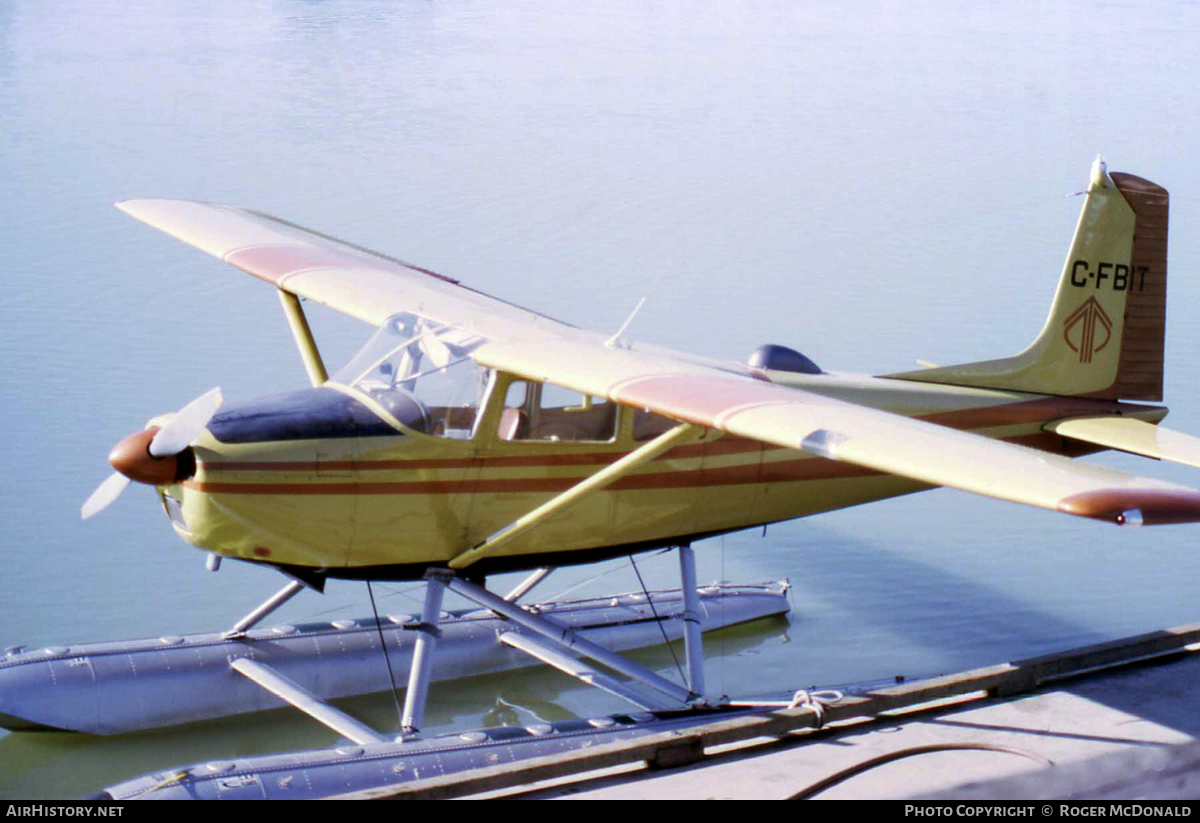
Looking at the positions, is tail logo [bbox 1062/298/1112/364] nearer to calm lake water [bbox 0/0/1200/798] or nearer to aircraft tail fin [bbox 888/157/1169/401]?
aircraft tail fin [bbox 888/157/1169/401]

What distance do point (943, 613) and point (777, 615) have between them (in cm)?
109

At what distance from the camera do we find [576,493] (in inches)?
244

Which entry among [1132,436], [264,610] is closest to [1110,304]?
[1132,436]

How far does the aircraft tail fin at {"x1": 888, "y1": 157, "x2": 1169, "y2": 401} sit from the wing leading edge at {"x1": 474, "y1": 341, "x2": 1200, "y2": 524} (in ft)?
9.50

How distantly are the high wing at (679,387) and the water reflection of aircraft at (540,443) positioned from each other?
0.04ft

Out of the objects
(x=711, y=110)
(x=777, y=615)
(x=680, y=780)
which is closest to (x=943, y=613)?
(x=777, y=615)

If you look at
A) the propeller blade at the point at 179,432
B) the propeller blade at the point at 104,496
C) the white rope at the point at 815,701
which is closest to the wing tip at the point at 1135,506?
the white rope at the point at 815,701

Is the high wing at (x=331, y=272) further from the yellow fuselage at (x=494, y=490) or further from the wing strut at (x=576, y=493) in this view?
the wing strut at (x=576, y=493)

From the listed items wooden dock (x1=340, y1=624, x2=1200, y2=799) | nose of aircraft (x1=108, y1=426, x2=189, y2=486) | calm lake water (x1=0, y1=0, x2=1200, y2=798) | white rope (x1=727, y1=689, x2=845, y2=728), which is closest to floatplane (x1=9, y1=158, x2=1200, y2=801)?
nose of aircraft (x1=108, y1=426, x2=189, y2=486)

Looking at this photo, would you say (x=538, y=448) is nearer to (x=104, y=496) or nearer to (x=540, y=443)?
(x=540, y=443)

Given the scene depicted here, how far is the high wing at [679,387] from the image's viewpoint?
4.64 meters

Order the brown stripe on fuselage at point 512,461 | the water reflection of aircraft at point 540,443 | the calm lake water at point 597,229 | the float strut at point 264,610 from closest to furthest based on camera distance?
1. the water reflection of aircraft at point 540,443
2. the brown stripe on fuselage at point 512,461
3. the float strut at point 264,610
4. the calm lake water at point 597,229
